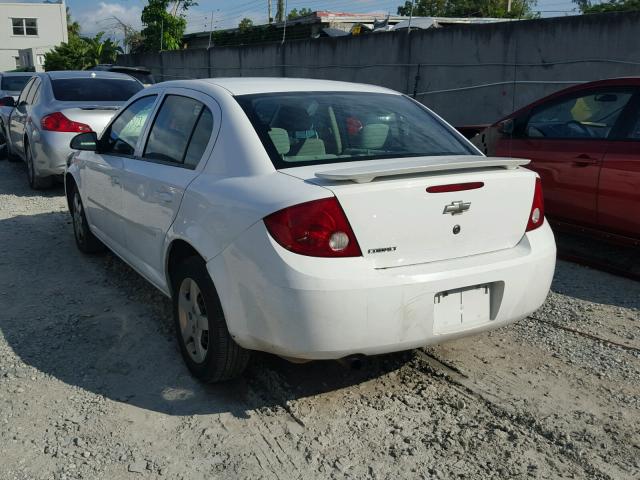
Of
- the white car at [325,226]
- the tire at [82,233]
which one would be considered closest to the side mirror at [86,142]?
the tire at [82,233]

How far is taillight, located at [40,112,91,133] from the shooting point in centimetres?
827

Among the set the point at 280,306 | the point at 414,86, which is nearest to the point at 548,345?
the point at 280,306

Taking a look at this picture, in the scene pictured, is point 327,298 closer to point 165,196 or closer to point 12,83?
point 165,196

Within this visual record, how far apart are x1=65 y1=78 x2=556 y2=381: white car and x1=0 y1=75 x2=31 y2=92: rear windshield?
1409 cm

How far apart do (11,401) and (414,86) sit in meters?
11.6

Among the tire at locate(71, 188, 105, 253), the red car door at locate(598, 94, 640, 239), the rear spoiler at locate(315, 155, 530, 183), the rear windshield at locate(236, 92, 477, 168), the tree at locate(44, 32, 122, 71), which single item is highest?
the tree at locate(44, 32, 122, 71)

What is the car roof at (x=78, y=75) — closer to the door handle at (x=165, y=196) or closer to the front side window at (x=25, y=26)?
the door handle at (x=165, y=196)

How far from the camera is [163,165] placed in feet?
13.1

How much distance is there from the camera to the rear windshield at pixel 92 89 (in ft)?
28.9

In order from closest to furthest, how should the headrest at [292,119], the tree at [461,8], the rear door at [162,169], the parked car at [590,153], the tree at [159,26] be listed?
the headrest at [292,119] → the rear door at [162,169] → the parked car at [590,153] → the tree at [159,26] → the tree at [461,8]

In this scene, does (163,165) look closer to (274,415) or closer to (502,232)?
(274,415)

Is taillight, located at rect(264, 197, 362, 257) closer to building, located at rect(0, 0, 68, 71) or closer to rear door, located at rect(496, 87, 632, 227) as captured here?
rear door, located at rect(496, 87, 632, 227)

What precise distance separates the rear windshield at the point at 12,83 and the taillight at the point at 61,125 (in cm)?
917

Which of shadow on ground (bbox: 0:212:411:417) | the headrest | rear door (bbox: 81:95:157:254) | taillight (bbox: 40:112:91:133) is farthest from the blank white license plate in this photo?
taillight (bbox: 40:112:91:133)
